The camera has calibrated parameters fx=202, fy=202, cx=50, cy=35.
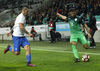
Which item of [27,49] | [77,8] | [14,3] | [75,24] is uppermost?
[14,3]

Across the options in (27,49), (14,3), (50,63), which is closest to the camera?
(27,49)

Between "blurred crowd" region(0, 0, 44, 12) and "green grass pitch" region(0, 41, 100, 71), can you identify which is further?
"blurred crowd" region(0, 0, 44, 12)

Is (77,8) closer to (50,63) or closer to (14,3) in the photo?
(50,63)

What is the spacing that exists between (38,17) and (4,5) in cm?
2065

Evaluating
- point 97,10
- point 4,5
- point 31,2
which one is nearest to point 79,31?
point 97,10

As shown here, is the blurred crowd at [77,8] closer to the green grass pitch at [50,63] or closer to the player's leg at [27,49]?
the green grass pitch at [50,63]

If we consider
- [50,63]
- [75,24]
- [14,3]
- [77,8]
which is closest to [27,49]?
[50,63]

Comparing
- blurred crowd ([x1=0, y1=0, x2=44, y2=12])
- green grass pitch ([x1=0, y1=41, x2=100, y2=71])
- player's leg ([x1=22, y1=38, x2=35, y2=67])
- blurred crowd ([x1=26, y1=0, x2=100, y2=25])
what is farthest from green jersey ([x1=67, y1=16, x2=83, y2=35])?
blurred crowd ([x1=0, y1=0, x2=44, y2=12])

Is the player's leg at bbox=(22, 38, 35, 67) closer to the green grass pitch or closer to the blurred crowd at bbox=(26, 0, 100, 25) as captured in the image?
the green grass pitch

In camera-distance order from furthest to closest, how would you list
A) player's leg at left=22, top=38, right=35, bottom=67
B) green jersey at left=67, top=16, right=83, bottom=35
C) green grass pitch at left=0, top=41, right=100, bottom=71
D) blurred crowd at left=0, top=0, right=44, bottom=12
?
blurred crowd at left=0, top=0, right=44, bottom=12 < green jersey at left=67, top=16, right=83, bottom=35 < player's leg at left=22, top=38, right=35, bottom=67 < green grass pitch at left=0, top=41, right=100, bottom=71

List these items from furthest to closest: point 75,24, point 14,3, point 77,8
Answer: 1. point 14,3
2. point 77,8
3. point 75,24

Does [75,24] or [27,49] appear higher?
[75,24]

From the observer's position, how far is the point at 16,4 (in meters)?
43.5

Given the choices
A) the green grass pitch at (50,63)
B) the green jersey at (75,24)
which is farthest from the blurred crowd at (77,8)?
the green jersey at (75,24)
